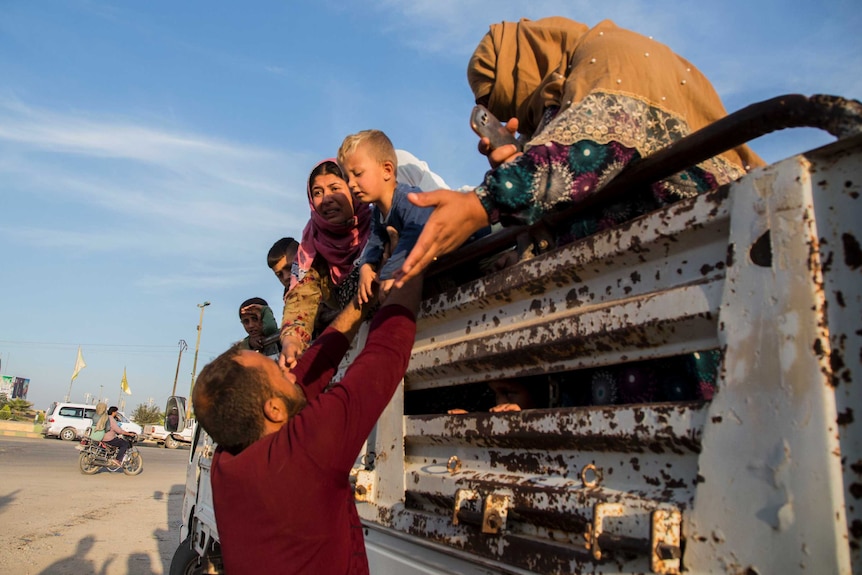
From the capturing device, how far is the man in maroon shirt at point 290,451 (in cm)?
169

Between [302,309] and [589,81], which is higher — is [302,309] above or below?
below

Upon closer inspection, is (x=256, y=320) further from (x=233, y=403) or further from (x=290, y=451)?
(x=290, y=451)

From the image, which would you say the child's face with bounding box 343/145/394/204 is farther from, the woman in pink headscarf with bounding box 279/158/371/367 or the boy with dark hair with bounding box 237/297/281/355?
the boy with dark hair with bounding box 237/297/281/355

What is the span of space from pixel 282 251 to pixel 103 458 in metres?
13.4

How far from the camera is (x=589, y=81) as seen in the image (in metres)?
1.88

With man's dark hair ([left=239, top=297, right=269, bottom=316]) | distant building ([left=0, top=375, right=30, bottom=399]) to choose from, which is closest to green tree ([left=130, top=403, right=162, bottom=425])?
A: distant building ([left=0, top=375, right=30, bottom=399])

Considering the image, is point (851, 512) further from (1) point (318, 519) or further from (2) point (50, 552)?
(2) point (50, 552)

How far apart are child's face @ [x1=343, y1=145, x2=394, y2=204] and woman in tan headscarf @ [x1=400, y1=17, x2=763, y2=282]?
57 centimetres

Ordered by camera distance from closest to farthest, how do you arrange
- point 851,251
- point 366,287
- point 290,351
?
point 851,251 < point 366,287 < point 290,351

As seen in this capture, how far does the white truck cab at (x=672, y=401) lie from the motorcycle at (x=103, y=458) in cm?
1576

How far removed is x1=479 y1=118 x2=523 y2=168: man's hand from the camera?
1920 mm

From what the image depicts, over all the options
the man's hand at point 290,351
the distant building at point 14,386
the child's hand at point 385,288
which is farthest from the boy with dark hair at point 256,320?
the distant building at point 14,386

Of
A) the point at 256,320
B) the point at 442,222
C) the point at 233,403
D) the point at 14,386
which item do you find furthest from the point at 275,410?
the point at 14,386

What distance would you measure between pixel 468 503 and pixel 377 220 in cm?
141
